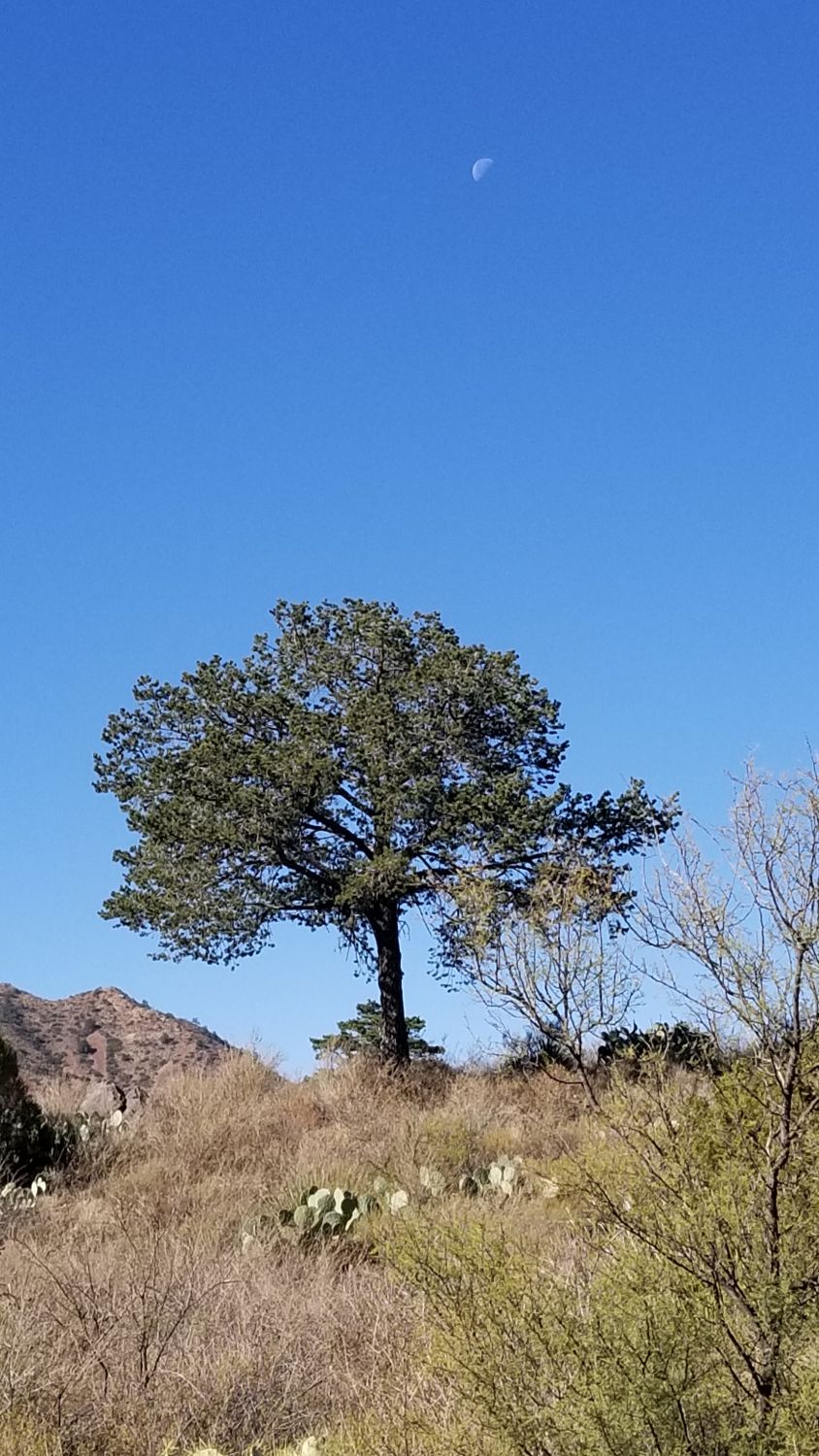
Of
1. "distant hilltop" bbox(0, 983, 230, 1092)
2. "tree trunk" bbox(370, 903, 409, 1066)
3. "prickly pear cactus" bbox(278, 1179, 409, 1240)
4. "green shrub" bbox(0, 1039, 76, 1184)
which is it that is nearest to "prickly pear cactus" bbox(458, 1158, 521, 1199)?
"prickly pear cactus" bbox(278, 1179, 409, 1240)

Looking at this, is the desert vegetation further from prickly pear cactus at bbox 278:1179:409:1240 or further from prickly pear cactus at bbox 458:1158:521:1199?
prickly pear cactus at bbox 458:1158:521:1199

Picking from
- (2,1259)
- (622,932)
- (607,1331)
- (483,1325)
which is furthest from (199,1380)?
(2,1259)

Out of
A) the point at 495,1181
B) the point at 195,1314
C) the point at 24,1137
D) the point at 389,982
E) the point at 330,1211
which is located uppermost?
the point at 389,982

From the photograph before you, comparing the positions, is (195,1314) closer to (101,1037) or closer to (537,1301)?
(537,1301)

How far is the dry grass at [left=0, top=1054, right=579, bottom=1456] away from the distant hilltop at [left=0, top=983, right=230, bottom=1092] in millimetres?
14251

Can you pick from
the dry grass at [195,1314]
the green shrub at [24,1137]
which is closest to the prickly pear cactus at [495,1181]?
the dry grass at [195,1314]

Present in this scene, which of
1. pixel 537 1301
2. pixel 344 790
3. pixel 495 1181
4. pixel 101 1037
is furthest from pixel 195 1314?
pixel 101 1037

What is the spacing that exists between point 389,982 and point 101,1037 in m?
11.0

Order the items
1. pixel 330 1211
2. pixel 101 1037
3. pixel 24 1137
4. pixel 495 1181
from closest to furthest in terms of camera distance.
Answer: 1. pixel 330 1211
2. pixel 495 1181
3. pixel 24 1137
4. pixel 101 1037

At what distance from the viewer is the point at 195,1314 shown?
22.0 ft

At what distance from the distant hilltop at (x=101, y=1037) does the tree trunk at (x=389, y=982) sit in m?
5.68

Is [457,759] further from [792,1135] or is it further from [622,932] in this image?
[792,1135]

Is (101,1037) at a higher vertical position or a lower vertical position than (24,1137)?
higher

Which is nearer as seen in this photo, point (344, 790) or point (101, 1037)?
point (344, 790)
